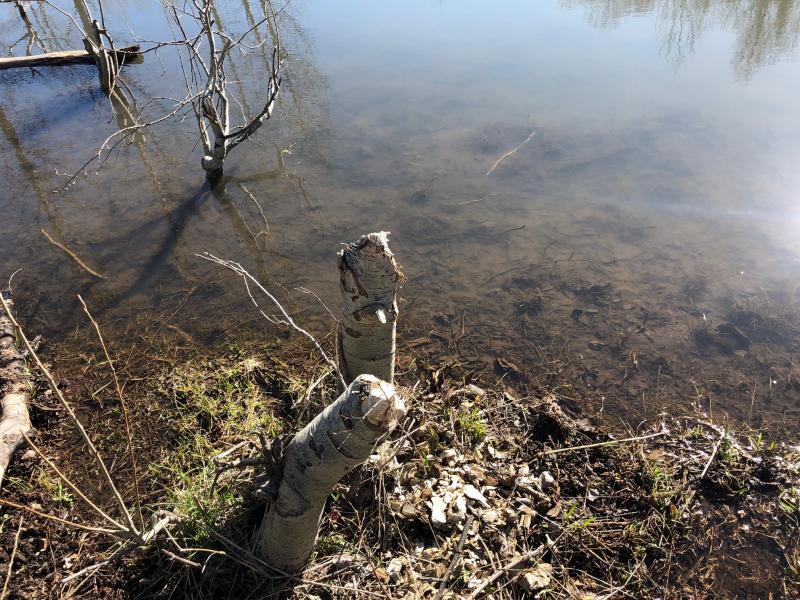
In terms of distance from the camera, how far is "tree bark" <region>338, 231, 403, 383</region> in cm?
228

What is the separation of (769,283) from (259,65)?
8.77 metres

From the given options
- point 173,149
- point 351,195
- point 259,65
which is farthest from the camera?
point 259,65

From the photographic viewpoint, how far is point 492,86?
912cm

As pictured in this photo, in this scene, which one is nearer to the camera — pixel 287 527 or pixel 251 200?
pixel 287 527

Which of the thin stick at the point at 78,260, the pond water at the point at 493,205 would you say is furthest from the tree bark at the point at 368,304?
the thin stick at the point at 78,260

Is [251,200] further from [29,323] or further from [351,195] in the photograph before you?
[29,323]

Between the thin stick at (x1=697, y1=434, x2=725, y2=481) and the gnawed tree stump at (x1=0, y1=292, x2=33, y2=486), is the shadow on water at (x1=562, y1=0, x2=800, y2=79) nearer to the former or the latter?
the thin stick at (x1=697, y1=434, x2=725, y2=481)

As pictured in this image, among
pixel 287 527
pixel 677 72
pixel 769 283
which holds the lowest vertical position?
pixel 769 283

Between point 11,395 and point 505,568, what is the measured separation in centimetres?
352

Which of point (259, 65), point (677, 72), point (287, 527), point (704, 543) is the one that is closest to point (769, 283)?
point (704, 543)

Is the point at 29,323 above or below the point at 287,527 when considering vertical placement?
below

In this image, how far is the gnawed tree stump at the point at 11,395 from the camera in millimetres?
3410

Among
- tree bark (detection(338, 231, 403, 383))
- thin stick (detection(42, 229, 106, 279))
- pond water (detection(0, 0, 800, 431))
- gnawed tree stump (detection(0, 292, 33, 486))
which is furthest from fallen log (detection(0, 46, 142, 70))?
tree bark (detection(338, 231, 403, 383))

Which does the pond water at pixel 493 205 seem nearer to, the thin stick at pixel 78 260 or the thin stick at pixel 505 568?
the thin stick at pixel 78 260
